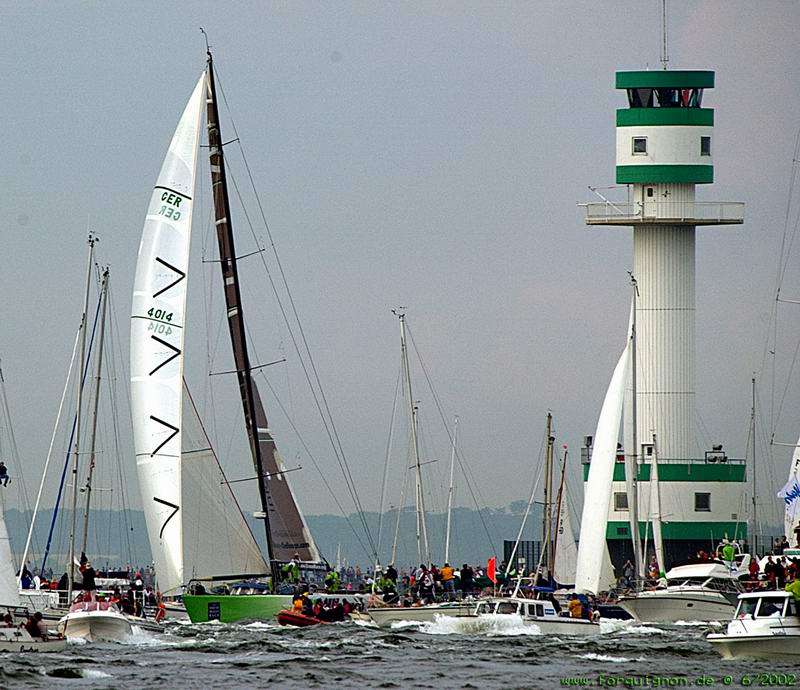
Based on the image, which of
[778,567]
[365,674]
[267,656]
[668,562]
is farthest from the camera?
[668,562]

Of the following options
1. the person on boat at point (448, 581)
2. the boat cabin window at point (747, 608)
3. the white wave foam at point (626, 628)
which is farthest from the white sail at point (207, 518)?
the boat cabin window at point (747, 608)

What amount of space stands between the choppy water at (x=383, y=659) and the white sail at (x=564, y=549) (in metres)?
19.8

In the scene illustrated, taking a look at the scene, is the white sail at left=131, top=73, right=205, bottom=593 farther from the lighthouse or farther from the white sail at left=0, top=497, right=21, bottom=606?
the lighthouse

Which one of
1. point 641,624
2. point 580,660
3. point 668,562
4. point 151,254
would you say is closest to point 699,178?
point 668,562

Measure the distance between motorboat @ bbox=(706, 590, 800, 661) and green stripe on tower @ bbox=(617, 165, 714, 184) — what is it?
34.9 m

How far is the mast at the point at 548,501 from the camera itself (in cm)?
6862

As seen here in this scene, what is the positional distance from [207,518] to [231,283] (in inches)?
239

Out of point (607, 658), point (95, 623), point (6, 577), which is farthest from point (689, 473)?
point (6, 577)

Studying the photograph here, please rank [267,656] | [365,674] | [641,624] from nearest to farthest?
[365,674] < [267,656] < [641,624]

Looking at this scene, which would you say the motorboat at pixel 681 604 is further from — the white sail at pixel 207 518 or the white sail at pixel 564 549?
the white sail at pixel 564 549

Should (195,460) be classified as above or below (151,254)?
below

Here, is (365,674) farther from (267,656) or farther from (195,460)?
(195,460)

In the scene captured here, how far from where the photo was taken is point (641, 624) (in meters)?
51.6

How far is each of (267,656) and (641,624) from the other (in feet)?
48.9
